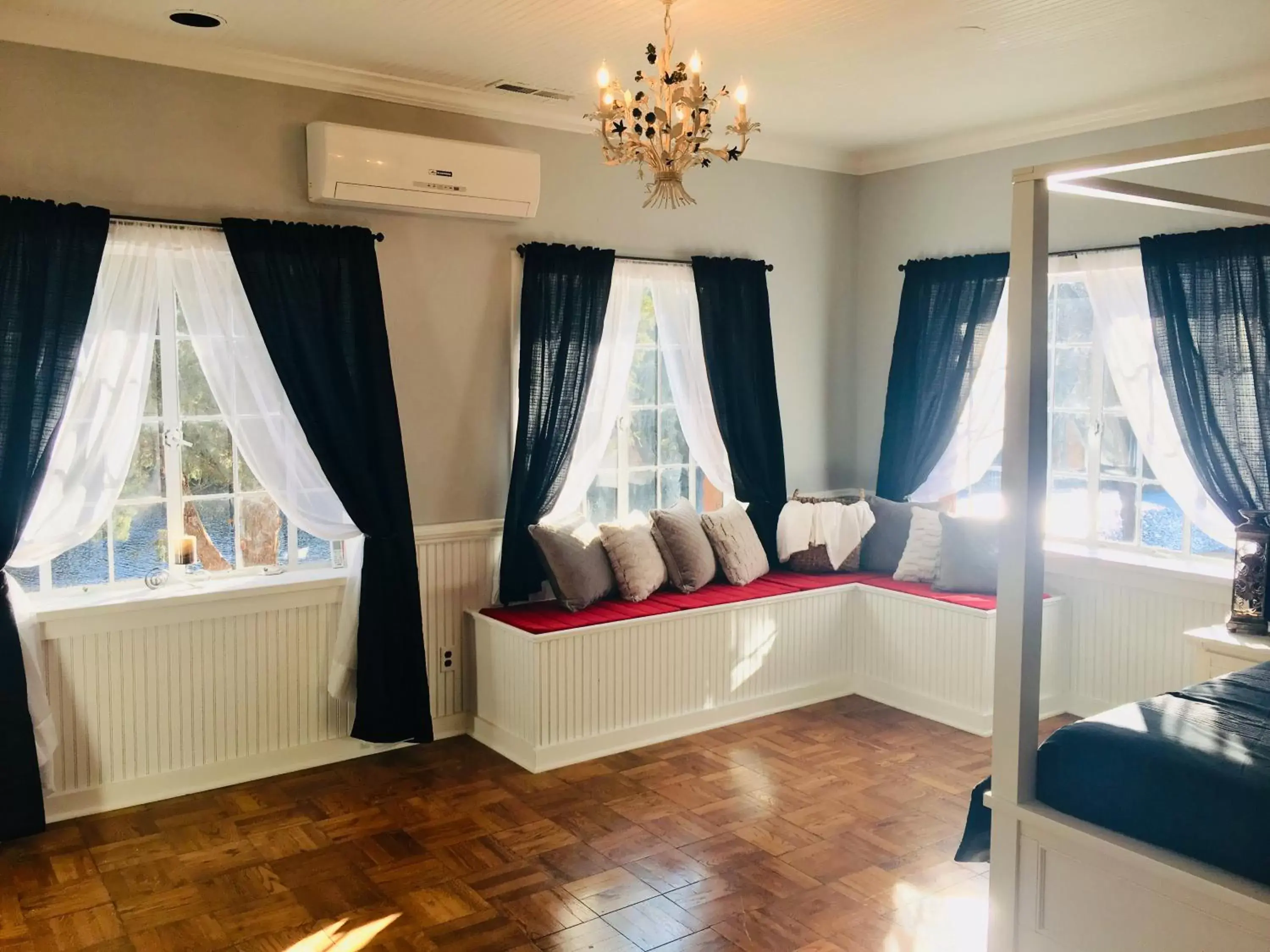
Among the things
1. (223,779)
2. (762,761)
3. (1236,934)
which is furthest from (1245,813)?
(223,779)

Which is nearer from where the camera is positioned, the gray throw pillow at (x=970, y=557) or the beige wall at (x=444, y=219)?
the beige wall at (x=444, y=219)

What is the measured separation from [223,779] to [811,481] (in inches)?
128

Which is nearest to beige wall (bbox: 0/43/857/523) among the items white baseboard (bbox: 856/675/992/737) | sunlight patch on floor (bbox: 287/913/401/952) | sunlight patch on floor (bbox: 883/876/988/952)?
white baseboard (bbox: 856/675/992/737)

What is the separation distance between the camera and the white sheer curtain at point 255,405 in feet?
13.2

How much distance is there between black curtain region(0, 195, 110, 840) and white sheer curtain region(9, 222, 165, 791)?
0.07 meters

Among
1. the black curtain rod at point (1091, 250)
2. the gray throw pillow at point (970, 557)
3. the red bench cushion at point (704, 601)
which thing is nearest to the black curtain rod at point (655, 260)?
the red bench cushion at point (704, 601)

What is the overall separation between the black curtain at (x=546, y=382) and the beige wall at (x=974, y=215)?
1.73 meters

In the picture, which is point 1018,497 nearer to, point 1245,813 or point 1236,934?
point 1245,813

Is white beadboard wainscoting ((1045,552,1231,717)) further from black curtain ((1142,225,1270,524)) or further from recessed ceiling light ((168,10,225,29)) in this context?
recessed ceiling light ((168,10,225,29))

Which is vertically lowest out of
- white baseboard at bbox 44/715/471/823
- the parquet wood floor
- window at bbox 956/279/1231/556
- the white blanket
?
the parquet wood floor

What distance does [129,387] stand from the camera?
3906 mm

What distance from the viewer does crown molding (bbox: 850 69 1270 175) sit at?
4.26 m

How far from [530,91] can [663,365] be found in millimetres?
1456

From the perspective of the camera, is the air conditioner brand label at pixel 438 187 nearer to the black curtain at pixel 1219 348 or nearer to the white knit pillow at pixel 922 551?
the white knit pillow at pixel 922 551
